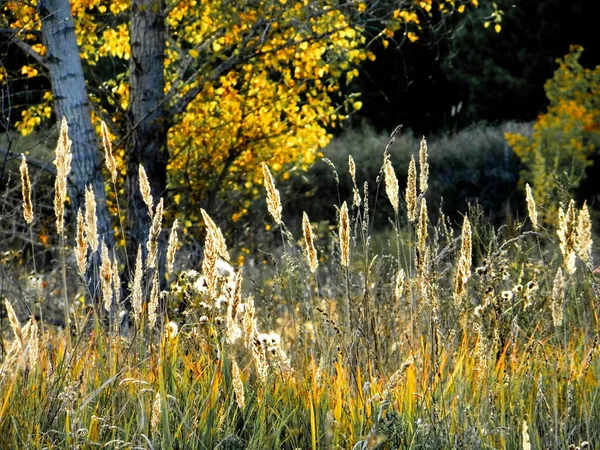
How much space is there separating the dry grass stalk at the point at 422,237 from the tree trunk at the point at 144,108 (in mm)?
4114

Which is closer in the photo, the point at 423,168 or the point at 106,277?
the point at 106,277

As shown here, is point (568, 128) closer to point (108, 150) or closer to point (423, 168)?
point (423, 168)

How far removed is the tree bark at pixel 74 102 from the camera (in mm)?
5937

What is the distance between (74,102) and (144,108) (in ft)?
2.71

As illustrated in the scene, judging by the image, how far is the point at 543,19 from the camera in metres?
20.6

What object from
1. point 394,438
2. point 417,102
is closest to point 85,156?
point 394,438

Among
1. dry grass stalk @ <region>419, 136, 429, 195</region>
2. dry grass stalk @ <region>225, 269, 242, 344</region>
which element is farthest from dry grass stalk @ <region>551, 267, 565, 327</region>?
dry grass stalk @ <region>225, 269, 242, 344</region>

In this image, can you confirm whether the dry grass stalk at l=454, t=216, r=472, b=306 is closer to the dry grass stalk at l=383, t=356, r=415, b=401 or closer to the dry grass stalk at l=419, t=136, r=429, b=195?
the dry grass stalk at l=383, t=356, r=415, b=401

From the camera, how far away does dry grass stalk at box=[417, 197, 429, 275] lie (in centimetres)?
262

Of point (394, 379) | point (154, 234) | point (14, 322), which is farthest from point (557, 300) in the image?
point (14, 322)

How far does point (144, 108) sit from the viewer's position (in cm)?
683

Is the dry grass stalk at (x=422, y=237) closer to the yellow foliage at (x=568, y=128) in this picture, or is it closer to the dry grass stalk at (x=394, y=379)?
the dry grass stalk at (x=394, y=379)

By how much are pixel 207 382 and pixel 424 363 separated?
69cm

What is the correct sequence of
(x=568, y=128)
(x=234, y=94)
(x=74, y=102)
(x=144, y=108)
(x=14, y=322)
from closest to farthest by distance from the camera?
1. (x=14, y=322)
2. (x=74, y=102)
3. (x=144, y=108)
4. (x=234, y=94)
5. (x=568, y=128)
